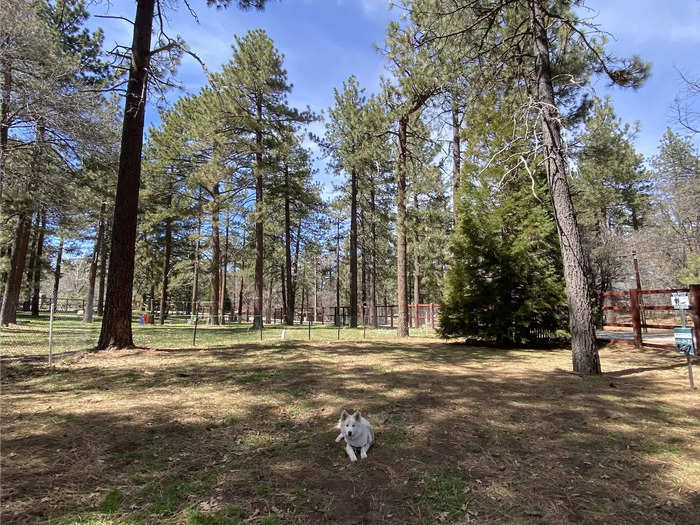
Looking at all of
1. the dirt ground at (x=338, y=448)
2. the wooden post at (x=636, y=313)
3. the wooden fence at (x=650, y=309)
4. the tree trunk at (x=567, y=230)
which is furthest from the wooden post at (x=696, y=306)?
the tree trunk at (x=567, y=230)

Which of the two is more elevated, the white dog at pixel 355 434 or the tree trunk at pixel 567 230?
the tree trunk at pixel 567 230

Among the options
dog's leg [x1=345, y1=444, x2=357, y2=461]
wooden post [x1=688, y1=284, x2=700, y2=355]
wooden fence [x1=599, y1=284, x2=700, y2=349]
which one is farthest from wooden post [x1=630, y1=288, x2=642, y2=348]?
dog's leg [x1=345, y1=444, x2=357, y2=461]

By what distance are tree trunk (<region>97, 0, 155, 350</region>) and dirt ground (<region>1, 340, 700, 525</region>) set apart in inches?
61.6

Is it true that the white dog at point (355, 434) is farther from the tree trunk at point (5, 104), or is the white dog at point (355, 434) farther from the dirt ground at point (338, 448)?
the tree trunk at point (5, 104)

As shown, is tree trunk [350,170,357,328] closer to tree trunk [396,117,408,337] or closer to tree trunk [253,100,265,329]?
tree trunk [253,100,265,329]

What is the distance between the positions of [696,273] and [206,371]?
23.3 m

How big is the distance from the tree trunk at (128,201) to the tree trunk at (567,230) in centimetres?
788

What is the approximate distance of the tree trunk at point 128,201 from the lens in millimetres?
7172

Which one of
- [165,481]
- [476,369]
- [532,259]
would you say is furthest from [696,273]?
[165,481]

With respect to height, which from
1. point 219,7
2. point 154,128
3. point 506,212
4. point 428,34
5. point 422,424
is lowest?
point 422,424

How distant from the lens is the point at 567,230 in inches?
250

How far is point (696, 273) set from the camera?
18094mm

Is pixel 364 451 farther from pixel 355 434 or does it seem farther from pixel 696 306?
pixel 696 306

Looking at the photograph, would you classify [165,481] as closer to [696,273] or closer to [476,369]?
[476,369]
